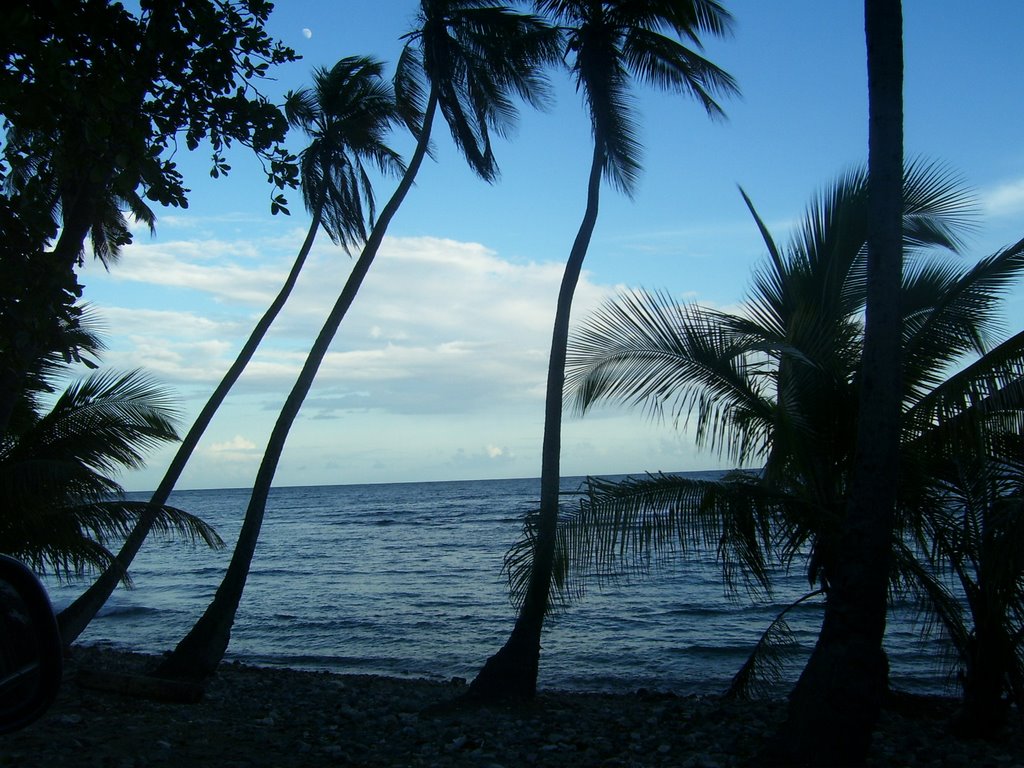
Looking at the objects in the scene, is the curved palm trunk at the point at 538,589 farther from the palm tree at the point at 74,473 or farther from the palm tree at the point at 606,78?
the palm tree at the point at 74,473

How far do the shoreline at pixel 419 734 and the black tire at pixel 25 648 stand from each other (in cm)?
506

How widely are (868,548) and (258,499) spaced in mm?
8088

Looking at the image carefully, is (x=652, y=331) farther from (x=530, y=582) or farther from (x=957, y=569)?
(x=957, y=569)

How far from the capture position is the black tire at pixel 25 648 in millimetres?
2637

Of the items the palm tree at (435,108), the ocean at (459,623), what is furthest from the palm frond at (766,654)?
the palm tree at (435,108)

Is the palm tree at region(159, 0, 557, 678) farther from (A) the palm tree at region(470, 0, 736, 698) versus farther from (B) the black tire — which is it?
(B) the black tire

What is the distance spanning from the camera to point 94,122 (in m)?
6.09

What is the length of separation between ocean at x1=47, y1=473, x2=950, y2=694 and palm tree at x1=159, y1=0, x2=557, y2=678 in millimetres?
3437

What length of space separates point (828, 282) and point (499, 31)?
5.69 m

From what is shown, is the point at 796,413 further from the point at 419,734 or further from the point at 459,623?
the point at 459,623

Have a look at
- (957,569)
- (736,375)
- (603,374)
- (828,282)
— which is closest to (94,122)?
(603,374)

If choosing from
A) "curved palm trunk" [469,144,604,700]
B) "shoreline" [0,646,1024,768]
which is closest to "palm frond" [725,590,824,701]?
"shoreline" [0,646,1024,768]

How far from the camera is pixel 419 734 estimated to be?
866cm

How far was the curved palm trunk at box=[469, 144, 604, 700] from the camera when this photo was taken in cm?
962
